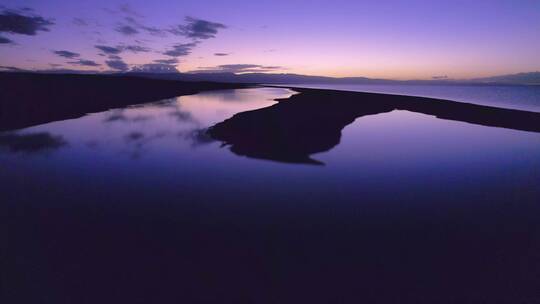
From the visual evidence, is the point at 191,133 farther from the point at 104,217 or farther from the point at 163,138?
the point at 104,217

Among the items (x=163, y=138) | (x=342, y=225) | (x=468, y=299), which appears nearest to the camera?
(x=468, y=299)

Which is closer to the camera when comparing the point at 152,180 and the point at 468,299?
the point at 468,299

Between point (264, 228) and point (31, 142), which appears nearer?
point (264, 228)

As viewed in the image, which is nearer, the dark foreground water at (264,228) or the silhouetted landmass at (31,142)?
the dark foreground water at (264,228)

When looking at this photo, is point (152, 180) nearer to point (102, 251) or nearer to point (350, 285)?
point (102, 251)

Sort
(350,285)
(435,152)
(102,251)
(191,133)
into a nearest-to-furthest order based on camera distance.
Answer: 1. (350,285)
2. (102,251)
3. (435,152)
4. (191,133)

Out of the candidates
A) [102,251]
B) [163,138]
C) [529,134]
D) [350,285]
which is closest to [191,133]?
[163,138]

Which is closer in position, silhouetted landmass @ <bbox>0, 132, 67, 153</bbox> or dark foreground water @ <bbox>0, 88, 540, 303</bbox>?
dark foreground water @ <bbox>0, 88, 540, 303</bbox>
